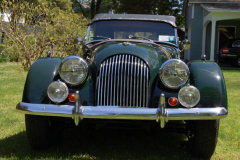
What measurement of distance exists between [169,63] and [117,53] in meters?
0.59

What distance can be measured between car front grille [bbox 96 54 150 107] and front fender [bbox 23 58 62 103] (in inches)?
20.6

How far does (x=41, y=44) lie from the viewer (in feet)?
36.3

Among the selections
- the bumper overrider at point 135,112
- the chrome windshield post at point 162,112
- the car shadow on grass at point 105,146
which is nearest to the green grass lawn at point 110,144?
the car shadow on grass at point 105,146

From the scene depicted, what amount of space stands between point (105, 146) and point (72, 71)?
1.03 meters

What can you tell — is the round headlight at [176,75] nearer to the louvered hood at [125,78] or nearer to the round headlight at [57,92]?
the louvered hood at [125,78]

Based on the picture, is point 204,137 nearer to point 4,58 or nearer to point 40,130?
point 40,130

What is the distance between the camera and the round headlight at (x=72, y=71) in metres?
3.04

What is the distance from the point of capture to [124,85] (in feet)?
9.88

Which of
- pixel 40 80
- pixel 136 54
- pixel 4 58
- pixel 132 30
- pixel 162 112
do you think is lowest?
pixel 4 58

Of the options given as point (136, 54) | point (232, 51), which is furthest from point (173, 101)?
point (232, 51)

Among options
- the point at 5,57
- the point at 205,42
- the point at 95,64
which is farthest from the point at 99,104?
the point at 205,42

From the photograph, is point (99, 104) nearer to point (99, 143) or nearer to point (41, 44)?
point (99, 143)

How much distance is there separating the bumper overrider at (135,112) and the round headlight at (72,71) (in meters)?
0.37

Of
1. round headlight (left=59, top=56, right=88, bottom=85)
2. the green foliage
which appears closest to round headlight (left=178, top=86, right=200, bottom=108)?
round headlight (left=59, top=56, right=88, bottom=85)
